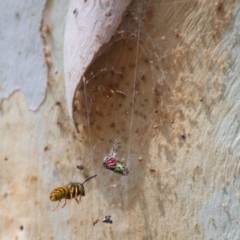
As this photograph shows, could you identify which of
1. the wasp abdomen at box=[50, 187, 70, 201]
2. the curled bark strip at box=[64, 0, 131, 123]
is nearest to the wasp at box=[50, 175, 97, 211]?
the wasp abdomen at box=[50, 187, 70, 201]

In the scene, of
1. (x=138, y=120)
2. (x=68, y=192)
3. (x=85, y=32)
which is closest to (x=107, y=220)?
(x=68, y=192)

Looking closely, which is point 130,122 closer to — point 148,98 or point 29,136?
point 148,98

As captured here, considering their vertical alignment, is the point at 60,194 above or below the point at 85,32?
below

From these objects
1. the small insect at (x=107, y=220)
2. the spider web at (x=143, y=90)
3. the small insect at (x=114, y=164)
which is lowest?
the small insect at (x=107, y=220)

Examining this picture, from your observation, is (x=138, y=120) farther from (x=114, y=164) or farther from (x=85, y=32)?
(x=85, y=32)

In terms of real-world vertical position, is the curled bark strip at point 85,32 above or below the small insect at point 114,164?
above

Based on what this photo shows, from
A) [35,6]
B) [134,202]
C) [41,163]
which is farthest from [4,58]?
[134,202]

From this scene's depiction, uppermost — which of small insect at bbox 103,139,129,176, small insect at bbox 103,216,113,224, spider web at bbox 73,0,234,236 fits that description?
spider web at bbox 73,0,234,236

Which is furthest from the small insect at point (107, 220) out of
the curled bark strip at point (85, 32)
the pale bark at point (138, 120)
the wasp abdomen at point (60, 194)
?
the curled bark strip at point (85, 32)

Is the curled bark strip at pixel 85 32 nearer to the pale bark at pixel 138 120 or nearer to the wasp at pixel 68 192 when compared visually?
the pale bark at pixel 138 120

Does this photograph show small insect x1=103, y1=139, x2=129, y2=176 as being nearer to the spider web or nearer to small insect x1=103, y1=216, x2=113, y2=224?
the spider web
